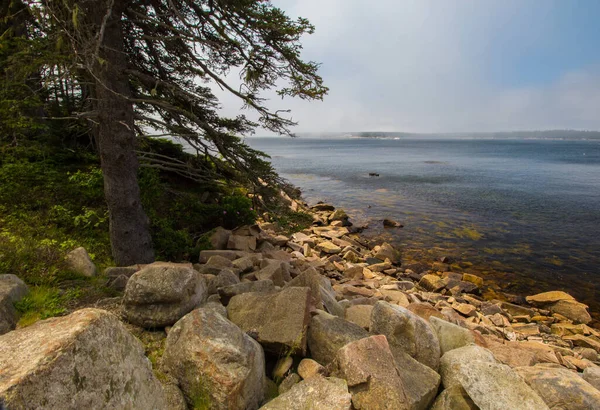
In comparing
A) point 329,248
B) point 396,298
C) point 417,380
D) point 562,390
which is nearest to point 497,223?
point 329,248

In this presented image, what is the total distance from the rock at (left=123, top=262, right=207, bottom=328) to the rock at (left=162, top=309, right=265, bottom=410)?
57cm

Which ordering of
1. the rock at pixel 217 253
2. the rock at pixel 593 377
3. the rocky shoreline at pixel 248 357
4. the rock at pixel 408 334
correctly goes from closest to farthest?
1. the rocky shoreline at pixel 248 357
2. the rock at pixel 408 334
3. the rock at pixel 593 377
4. the rock at pixel 217 253

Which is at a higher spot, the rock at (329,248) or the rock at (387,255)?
the rock at (329,248)

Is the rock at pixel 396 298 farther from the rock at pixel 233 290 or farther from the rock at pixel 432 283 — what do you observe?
the rock at pixel 233 290

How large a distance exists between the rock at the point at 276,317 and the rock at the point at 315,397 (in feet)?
2.05

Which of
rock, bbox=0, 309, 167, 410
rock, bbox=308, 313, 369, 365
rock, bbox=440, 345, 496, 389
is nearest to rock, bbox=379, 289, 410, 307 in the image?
rock, bbox=440, 345, 496, 389

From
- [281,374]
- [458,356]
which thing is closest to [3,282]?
[281,374]

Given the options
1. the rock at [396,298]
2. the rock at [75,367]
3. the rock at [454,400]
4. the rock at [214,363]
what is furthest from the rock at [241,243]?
the rock at [75,367]

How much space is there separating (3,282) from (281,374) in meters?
3.73

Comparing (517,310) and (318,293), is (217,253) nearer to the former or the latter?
(318,293)

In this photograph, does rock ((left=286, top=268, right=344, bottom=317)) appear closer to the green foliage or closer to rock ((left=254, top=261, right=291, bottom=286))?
rock ((left=254, top=261, right=291, bottom=286))

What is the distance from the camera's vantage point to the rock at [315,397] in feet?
10.1

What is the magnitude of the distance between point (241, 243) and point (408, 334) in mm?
6509

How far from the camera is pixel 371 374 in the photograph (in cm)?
334
